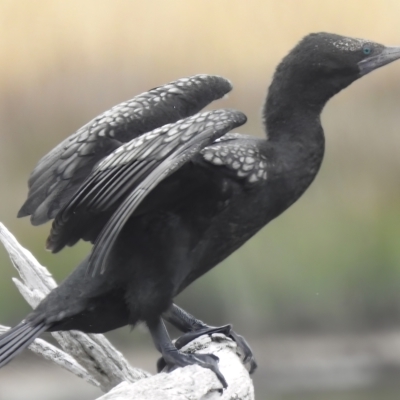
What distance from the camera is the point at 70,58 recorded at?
3.67 metres

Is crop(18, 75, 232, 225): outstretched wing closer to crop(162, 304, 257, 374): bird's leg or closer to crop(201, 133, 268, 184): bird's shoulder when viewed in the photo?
crop(201, 133, 268, 184): bird's shoulder

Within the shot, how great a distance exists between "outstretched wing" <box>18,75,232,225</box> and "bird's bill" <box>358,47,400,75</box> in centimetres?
37

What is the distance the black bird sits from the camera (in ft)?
5.40

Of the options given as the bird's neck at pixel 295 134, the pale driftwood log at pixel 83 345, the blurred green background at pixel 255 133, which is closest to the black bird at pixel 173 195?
the bird's neck at pixel 295 134

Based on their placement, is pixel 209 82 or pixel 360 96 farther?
pixel 360 96

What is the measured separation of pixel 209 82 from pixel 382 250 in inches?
87.3

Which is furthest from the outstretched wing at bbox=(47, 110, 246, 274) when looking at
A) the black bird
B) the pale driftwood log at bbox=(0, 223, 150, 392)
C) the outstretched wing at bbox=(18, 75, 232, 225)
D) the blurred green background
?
the blurred green background

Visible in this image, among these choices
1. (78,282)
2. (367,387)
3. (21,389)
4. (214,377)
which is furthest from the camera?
(367,387)

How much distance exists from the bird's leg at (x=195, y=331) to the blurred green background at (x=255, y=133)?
1.58 metres

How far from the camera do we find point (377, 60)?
1834 mm

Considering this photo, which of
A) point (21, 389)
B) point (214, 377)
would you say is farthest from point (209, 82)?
point (21, 389)

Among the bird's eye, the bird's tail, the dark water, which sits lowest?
the dark water

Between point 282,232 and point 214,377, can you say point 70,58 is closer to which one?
point 282,232

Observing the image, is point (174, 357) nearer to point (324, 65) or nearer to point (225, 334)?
point (225, 334)
